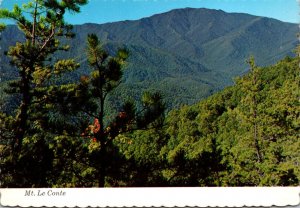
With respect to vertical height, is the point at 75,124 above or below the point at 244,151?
above

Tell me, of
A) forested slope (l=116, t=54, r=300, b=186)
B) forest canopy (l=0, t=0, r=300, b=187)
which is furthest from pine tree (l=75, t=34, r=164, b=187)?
forested slope (l=116, t=54, r=300, b=186)

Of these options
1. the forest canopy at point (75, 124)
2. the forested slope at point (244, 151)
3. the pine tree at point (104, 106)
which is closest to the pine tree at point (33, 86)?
the forest canopy at point (75, 124)

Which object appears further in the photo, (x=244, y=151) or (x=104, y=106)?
(x=244, y=151)

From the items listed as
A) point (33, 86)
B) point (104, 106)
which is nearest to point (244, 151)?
point (104, 106)

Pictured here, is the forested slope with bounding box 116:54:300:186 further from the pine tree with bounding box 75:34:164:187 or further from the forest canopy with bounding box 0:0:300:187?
the pine tree with bounding box 75:34:164:187

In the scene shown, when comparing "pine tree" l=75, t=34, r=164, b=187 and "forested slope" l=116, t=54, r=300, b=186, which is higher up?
"pine tree" l=75, t=34, r=164, b=187

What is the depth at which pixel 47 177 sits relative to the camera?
3.42 meters

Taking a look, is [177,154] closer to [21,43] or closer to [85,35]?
[85,35]

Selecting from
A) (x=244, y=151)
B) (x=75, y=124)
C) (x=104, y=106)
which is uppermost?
(x=104, y=106)

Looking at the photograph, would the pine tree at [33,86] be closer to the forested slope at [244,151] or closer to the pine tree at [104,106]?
the pine tree at [104,106]

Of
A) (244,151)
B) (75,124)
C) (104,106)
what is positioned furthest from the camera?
(244,151)

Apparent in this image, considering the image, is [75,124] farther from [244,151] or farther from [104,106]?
[244,151]

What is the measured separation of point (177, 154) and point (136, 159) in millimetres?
443

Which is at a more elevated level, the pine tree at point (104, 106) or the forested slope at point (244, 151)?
the pine tree at point (104, 106)
